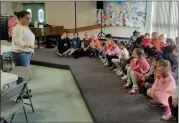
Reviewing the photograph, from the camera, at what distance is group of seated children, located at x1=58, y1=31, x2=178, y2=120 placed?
294 cm

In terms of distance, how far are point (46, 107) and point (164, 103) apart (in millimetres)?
1637

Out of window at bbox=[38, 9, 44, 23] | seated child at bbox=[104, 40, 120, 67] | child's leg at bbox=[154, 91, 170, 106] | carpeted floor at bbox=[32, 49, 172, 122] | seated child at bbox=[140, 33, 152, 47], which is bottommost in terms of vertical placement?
carpeted floor at bbox=[32, 49, 172, 122]

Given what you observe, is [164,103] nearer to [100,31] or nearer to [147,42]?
[147,42]

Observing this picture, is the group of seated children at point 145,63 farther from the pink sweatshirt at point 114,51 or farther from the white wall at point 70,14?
the white wall at point 70,14

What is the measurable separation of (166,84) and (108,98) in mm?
885

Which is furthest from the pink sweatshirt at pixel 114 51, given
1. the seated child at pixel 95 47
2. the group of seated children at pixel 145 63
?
the seated child at pixel 95 47

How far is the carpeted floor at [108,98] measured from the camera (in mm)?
2895

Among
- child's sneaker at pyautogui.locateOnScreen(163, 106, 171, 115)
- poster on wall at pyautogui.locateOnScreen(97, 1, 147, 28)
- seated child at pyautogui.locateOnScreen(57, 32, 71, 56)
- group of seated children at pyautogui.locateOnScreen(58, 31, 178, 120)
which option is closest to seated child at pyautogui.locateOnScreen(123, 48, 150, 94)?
group of seated children at pyautogui.locateOnScreen(58, 31, 178, 120)

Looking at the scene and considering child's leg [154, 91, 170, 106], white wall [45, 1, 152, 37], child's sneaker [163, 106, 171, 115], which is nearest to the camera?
child's sneaker [163, 106, 171, 115]

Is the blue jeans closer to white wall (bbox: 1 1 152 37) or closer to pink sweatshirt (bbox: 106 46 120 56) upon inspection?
pink sweatshirt (bbox: 106 46 120 56)

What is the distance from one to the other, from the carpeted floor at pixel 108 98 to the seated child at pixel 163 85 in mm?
129

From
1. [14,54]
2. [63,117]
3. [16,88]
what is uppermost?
[14,54]

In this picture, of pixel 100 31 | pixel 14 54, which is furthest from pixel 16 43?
pixel 100 31

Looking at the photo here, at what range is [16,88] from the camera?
8.14 ft
